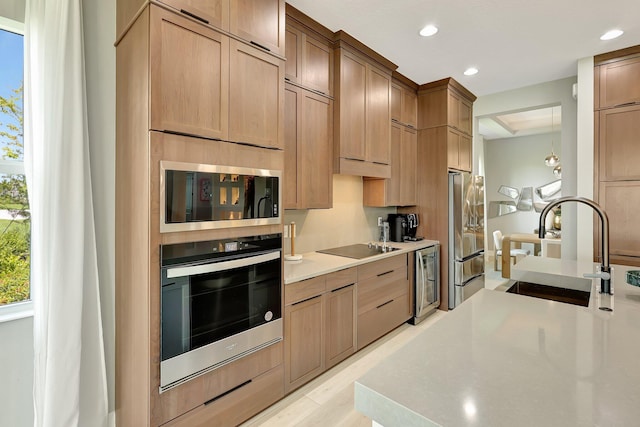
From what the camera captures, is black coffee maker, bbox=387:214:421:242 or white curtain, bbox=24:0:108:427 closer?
white curtain, bbox=24:0:108:427

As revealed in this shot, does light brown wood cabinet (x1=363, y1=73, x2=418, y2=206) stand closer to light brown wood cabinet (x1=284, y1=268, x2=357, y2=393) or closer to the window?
light brown wood cabinet (x1=284, y1=268, x2=357, y2=393)

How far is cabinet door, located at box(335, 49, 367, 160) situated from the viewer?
2900mm

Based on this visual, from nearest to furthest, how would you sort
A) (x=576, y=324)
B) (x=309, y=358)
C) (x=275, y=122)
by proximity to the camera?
1. (x=576, y=324)
2. (x=275, y=122)
3. (x=309, y=358)

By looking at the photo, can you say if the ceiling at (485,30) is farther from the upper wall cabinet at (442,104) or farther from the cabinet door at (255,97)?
the cabinet door at (255,97)

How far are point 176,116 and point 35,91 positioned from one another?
784 mm

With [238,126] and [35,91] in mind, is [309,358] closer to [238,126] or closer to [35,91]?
[238,126]

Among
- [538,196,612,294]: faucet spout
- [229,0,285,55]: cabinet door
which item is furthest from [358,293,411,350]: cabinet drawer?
[229,0,285,55]: cabinet door

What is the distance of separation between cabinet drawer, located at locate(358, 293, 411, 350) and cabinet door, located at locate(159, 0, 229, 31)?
246 centimetres

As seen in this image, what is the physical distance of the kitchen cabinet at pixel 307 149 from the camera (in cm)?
250

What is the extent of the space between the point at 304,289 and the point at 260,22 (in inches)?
72.1

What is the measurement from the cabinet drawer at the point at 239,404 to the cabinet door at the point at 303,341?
0.11 m

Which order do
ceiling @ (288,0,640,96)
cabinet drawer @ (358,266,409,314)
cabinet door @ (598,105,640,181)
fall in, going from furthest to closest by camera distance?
cabinet door @ (598,105,640,181) → cabinet drawer @ (358,266,409,314) → ceiling @ (288,0,640,96)

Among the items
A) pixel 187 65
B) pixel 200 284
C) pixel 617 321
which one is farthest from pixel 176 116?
pixel 617 321

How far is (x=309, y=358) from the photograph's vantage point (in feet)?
7.66
